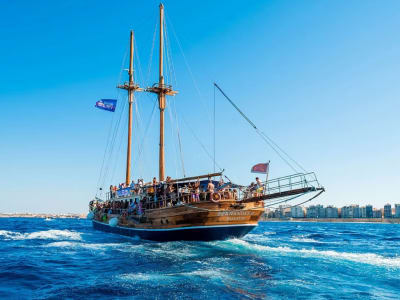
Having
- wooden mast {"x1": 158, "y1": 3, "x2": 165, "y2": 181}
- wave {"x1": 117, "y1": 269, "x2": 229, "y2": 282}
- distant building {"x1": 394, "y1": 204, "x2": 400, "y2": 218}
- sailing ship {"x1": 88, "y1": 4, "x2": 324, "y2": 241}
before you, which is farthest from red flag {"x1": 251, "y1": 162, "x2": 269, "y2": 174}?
distant building {"x1": 394, "y1": 204, "x2": 400, "y2": 218}

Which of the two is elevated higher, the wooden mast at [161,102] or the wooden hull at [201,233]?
the wooden mast at [161,102]

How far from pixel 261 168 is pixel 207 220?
5242 millimetres

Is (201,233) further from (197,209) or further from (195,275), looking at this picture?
(195,275)

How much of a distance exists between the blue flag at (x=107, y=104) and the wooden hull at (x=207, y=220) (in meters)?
20.9

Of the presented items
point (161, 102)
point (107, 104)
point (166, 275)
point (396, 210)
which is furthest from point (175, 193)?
point (396, 210)

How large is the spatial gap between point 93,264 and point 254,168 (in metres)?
11.1

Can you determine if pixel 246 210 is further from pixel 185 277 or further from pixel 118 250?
pixel 185 277

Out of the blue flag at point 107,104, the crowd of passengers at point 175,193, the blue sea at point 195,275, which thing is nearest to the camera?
the blue sea at point 195,275

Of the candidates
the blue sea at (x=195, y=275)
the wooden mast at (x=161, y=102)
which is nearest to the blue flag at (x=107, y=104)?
the wooden mast at (x=161, y=102)

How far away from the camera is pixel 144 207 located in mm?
28391

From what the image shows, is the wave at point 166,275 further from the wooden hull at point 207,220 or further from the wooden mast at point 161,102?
the wooden mast at point 161,102

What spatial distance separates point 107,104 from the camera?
42.1 metres

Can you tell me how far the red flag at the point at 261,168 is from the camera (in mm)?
20781

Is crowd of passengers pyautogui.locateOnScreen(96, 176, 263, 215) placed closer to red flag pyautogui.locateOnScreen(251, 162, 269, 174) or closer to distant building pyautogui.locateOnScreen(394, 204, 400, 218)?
red flag pyautogui.locateOnScreen(251, 162, 269, 174)
